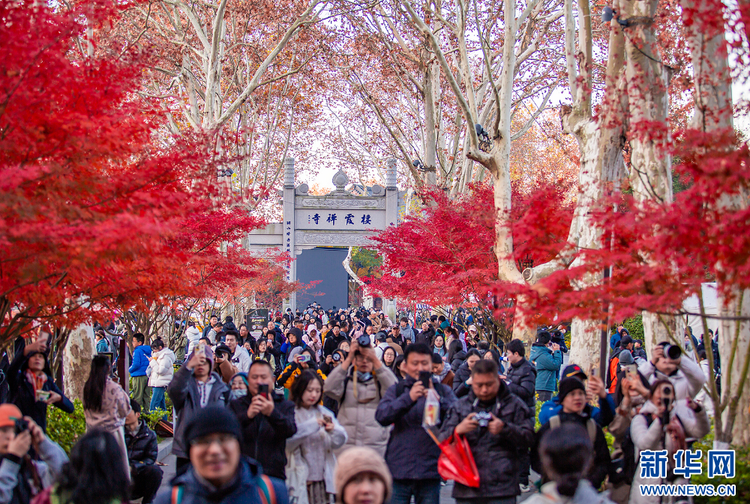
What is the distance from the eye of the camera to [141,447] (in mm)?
6102

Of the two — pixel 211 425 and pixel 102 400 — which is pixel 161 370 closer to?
pixel 102 400

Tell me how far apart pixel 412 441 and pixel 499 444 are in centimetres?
70

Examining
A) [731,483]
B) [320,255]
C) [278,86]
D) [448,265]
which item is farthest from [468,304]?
[320,255]

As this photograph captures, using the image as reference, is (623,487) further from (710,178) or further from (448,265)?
(448,265)

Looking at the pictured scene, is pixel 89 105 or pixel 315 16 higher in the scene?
pixel 315 16

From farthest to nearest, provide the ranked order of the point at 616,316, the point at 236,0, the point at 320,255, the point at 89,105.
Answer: the point at 320,255 → the point at 236,0 → the point at 89,105 → the point at 616,316

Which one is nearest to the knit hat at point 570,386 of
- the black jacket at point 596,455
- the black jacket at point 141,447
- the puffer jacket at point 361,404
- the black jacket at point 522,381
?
the black jacket at point 596,455

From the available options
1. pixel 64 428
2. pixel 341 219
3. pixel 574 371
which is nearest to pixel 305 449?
pixel 574 371

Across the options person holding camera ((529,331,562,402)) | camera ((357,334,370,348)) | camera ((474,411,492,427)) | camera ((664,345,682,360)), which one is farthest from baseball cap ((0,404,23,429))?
person holding camera ((529,331,562,402))

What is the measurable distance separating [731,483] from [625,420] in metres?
1.19

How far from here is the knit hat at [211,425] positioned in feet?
10.00

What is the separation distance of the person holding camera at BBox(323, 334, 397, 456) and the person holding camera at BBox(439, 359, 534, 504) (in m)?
1.02

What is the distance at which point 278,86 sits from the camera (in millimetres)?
25078

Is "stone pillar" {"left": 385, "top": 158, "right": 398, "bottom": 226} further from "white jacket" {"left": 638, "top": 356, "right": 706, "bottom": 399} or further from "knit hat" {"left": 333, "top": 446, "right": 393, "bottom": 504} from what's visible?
"knit hat" {"left": 333, "top": 446, "right": 393, "bottom": 504}
